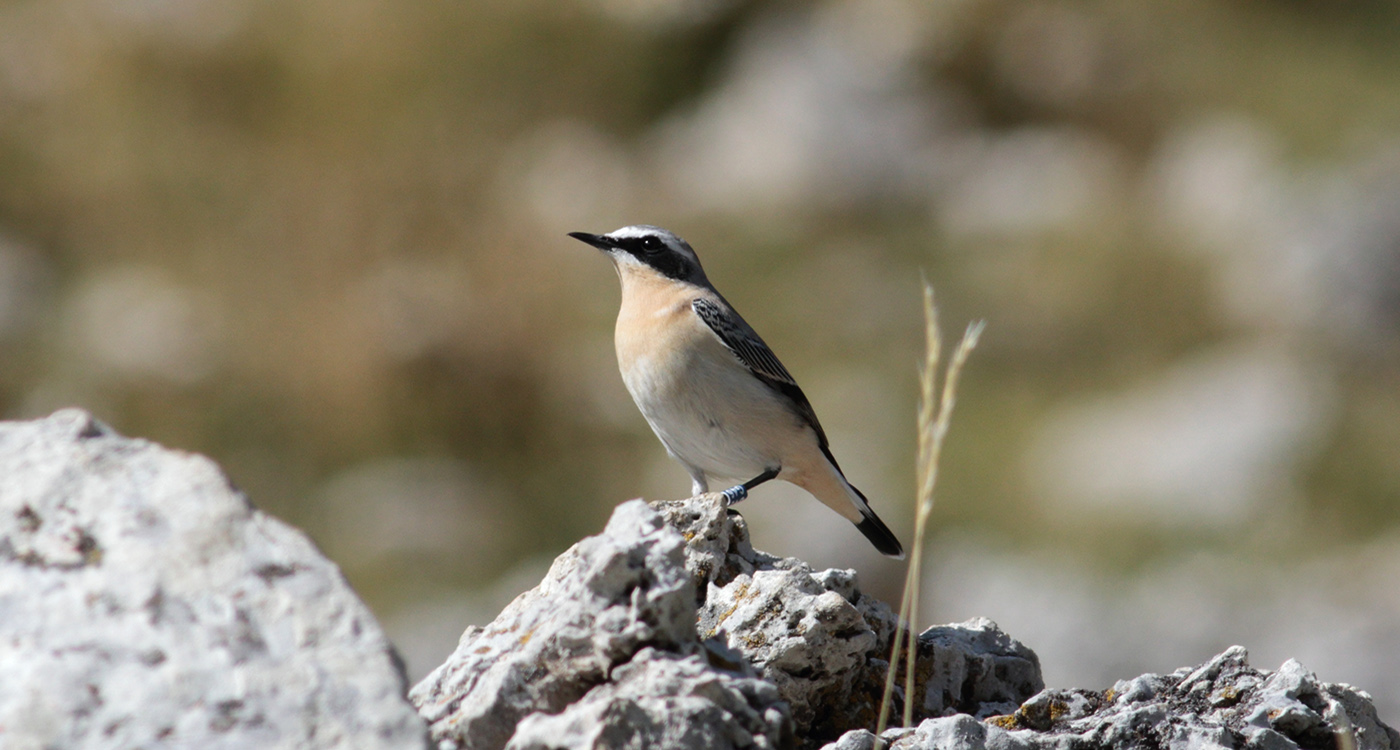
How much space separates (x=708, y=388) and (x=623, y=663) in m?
4.60

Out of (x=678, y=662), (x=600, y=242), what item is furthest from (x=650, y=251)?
(x=678, y=662)

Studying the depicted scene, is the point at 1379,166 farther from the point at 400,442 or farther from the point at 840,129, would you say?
the point at 400,442

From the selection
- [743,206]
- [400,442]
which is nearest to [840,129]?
[743,206]

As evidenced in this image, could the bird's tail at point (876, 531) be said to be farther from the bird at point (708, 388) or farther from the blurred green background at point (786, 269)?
the blurred green background at point (786, 269)

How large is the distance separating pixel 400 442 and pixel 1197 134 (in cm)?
1531

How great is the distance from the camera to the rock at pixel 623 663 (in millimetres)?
3729

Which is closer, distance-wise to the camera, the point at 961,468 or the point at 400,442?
the point at 961,468

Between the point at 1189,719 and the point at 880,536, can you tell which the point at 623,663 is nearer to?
the point at 1189,719

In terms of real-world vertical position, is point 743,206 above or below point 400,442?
above

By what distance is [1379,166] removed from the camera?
20.3 m

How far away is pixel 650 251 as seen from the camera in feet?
30.9

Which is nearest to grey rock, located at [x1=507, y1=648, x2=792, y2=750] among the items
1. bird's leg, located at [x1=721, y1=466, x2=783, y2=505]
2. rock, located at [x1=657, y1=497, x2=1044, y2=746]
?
rock, located at [x1=657, y1=497, x2=1044, y2=746]

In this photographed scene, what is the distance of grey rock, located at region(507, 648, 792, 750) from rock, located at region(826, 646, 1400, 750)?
546 mm

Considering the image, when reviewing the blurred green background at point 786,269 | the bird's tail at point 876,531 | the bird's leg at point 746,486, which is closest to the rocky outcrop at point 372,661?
the bird's leg at point 746,486
